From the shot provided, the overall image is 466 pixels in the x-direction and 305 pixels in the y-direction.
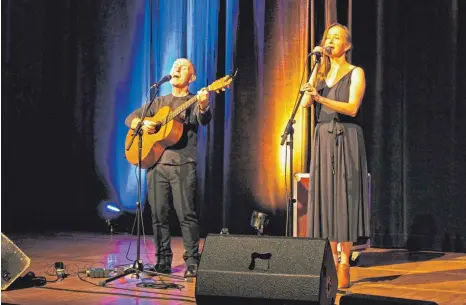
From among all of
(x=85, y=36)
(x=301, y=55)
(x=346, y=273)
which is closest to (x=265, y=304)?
(x=346, y=273)

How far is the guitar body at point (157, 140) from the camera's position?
501 cm

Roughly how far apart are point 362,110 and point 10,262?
3.61 meters

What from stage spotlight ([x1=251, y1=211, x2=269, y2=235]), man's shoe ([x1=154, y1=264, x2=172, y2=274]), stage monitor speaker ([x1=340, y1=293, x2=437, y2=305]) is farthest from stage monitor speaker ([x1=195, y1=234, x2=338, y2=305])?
stage spotlight ([x1=251, y1=211, x2=269, y2=235])

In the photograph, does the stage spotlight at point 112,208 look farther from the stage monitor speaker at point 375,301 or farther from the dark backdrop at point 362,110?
the stage monitor speaker at point 375,301

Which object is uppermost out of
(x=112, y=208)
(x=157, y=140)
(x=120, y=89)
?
(x=120, y=89)

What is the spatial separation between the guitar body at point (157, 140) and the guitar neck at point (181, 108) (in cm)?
3

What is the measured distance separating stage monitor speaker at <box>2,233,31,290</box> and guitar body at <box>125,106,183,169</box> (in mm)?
1099

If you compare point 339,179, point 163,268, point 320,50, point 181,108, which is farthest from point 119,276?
point 320,50

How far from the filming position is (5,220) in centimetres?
828

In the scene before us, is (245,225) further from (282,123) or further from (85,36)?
(85,36)

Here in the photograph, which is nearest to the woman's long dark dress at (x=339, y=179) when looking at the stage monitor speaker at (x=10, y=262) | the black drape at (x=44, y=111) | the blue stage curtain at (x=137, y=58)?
the stage monitor speaker at (x=10, y=262)

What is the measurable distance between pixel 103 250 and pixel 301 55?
2.72 m

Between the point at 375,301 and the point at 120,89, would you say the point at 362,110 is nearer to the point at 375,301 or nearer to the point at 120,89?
the point at 120,89

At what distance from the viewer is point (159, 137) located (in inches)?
199
